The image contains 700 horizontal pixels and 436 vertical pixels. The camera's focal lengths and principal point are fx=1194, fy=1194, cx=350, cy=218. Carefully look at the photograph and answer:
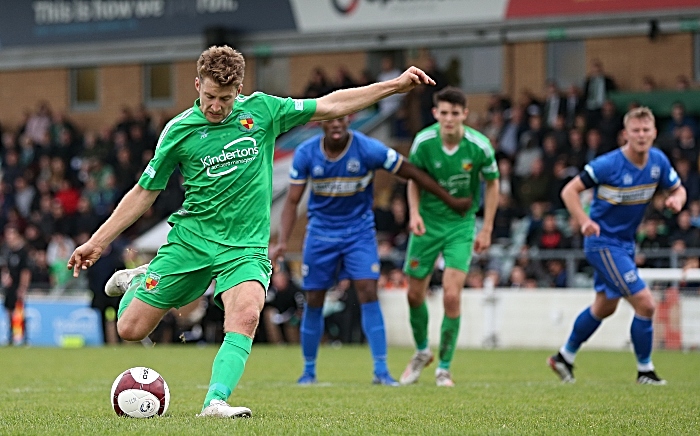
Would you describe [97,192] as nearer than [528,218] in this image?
No

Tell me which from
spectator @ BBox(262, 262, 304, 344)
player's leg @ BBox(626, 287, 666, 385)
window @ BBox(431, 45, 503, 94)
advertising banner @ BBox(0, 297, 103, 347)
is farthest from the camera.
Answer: window @ BBox(431, 45, 503, 94)

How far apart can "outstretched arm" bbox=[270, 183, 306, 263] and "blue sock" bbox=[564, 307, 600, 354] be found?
2.78 metres

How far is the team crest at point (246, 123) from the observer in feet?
23.6

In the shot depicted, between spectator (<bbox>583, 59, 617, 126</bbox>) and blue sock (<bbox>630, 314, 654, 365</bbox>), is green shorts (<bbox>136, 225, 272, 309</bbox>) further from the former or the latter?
spectator (<bbox>583, 59, 617, 126</bbox>)

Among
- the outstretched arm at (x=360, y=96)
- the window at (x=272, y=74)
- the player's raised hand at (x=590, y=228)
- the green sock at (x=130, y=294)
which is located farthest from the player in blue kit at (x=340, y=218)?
the window at (x=272, y=74)

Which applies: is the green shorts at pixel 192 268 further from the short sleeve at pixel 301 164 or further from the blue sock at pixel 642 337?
the blue sock at pixel 642 337

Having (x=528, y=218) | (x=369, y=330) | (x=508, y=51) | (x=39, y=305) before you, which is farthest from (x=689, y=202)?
(x=39, y=305)

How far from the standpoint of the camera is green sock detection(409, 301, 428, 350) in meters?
11.1

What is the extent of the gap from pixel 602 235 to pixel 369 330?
2269 millimetres

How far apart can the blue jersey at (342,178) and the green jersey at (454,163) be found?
302mm

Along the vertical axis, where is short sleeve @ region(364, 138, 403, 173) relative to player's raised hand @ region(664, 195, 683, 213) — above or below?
above

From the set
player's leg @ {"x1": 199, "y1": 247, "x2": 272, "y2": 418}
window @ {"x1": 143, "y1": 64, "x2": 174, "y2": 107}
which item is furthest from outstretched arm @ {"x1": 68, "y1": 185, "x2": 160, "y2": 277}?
window @ {"x1": 143, "y1": 64, "x2": 174, "y2": 107}

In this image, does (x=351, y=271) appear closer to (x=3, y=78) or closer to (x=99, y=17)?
(x=99, y=17)

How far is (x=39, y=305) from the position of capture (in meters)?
22.9
